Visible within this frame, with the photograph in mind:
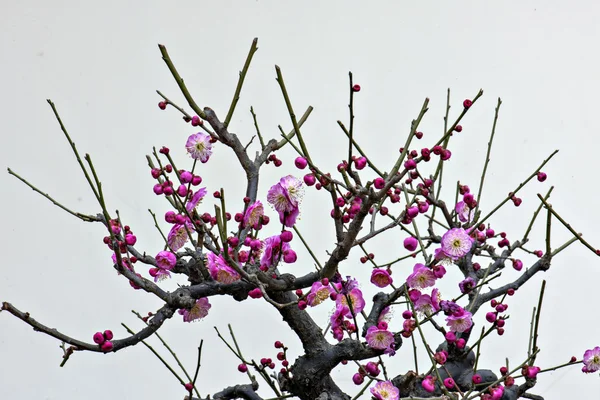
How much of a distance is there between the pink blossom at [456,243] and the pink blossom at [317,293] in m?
0.15

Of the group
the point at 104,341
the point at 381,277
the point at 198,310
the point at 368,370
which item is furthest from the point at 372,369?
the point at 104,341

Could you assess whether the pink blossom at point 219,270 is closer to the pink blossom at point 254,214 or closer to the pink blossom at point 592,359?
the pink blossom at point 254,214

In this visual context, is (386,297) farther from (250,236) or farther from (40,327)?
(40,327)

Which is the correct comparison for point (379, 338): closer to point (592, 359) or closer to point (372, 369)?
point (372, 369)

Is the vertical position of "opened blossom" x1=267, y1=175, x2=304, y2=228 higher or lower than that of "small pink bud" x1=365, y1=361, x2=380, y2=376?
higher

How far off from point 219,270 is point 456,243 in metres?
0.29

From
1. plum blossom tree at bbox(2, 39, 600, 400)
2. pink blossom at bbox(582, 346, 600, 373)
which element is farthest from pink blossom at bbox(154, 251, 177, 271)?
pink blossom at bbox(582, 346, 600, 373)

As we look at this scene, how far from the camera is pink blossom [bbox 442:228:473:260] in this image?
35.8 inches

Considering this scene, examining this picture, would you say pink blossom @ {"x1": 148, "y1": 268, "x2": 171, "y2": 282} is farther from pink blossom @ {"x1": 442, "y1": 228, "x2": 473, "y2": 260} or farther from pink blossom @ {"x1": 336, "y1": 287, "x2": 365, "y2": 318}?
pink blossom @ {"x1": 442, "y1": 228, "x2": 473, "y2": 260}

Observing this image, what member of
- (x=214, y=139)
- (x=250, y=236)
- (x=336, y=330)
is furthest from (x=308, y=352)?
(x=214, y=139)

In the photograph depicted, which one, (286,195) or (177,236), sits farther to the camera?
(177,236)

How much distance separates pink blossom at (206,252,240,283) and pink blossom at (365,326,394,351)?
17cm

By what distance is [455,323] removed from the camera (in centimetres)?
95

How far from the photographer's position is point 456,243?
913 millimetres
